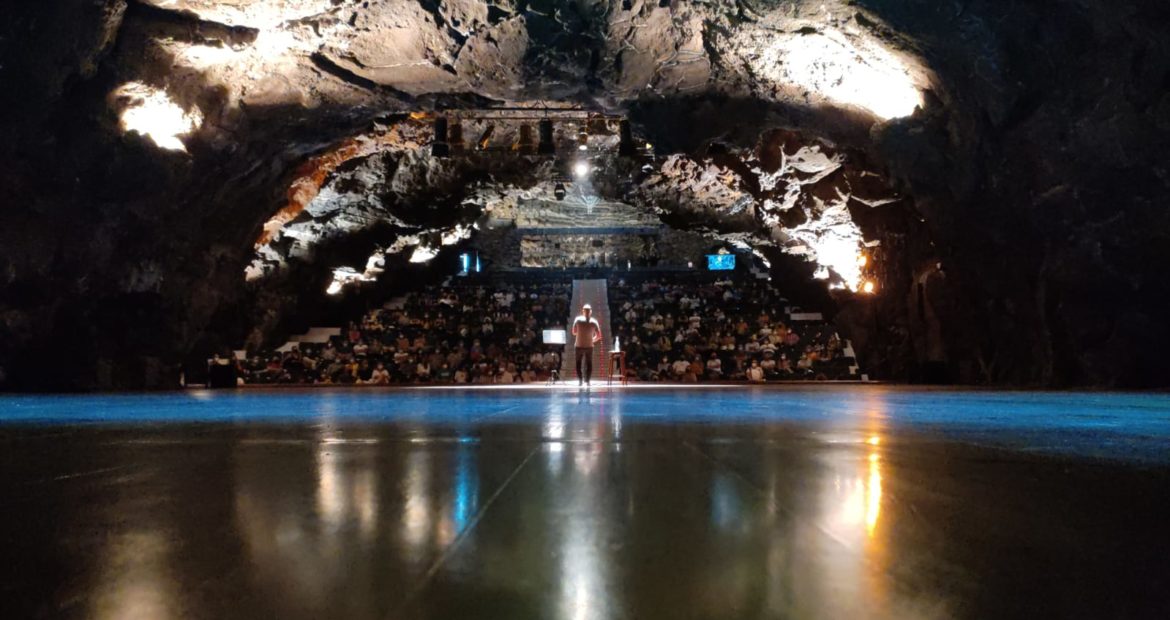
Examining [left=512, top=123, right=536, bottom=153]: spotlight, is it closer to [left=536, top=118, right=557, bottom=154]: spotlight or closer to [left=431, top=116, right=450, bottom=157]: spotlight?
[left=536, top=118, right=557, bottom=154]: spotlight

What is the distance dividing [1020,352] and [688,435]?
1110 cm

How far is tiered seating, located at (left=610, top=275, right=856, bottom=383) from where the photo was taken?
61.0ft

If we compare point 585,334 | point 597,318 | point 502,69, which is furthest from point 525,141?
point 597,318

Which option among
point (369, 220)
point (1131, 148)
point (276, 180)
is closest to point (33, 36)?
point (276, 180)

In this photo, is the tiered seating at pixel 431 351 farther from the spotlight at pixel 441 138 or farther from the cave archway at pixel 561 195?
the spotlight at pixel 441 138

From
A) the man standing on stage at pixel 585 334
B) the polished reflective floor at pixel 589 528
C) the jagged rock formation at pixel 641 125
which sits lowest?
the polished reflective floor at pixel 589 528

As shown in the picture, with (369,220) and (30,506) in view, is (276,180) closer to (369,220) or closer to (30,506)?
(369,220)

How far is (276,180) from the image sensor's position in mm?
15227

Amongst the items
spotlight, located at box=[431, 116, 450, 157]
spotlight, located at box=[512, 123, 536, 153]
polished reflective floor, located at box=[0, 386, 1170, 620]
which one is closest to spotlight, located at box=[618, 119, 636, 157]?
spotlight, located at box=[512, 123, 536, 153]

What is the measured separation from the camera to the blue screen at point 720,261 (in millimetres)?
30859

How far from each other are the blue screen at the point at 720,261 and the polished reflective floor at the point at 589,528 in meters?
27.1

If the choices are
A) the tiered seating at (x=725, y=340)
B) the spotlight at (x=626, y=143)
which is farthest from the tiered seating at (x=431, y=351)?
the spotlight at (x=626, y=143)

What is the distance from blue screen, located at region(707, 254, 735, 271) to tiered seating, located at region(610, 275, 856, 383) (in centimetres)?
631

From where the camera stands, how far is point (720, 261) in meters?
31.1
